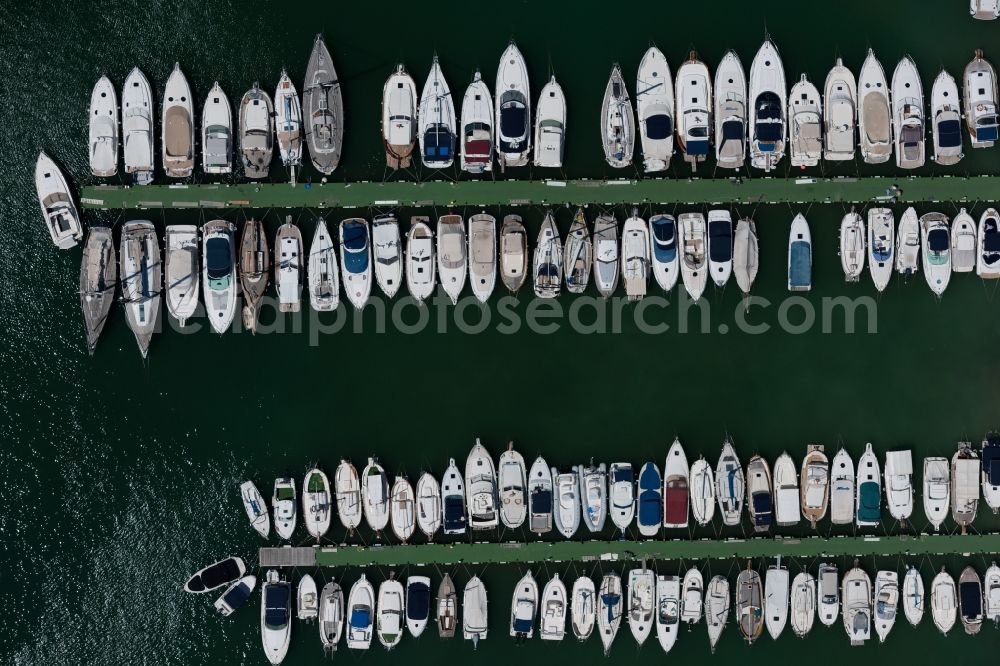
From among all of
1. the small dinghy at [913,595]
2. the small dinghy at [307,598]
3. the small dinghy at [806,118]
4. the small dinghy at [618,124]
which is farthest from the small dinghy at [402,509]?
the small dinghy at [806,118]

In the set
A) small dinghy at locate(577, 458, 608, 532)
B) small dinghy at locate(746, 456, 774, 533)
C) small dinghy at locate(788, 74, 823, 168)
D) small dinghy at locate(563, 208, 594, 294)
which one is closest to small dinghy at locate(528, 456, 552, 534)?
small dinghy at locate(577, 458, 608, 532)

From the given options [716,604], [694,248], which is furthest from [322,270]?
[716,604]

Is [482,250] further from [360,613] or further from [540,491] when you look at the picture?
[360,613]

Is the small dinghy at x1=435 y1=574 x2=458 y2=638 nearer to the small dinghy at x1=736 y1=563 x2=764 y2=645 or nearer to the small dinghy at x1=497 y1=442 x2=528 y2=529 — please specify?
the small dinghy at x1=497 y1=442 x2=528 y2=529

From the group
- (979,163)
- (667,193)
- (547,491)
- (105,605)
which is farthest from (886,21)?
(105,605)

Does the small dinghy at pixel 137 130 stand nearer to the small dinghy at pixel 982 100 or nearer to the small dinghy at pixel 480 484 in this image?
the small dinghy at pixel 480 484

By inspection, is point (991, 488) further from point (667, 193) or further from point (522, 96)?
point (522, 96)
